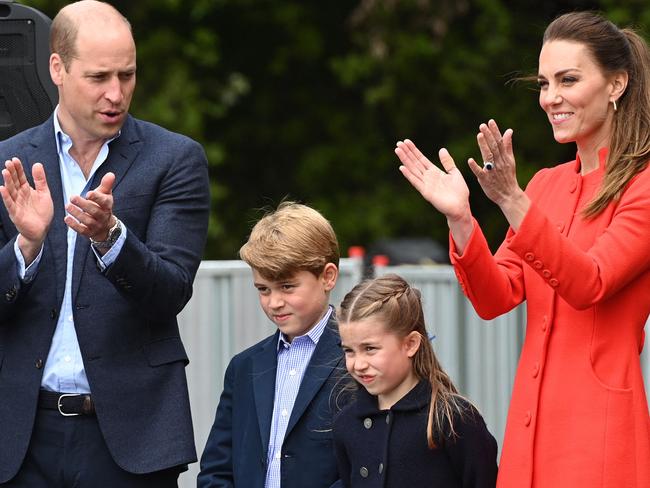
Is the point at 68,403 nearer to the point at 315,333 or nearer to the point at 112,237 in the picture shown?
the point at 112,237

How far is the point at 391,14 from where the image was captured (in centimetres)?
1272

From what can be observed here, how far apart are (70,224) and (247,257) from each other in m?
0.62

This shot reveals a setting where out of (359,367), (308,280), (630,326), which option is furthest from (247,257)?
(630,326)

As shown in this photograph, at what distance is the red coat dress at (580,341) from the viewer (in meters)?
3.14

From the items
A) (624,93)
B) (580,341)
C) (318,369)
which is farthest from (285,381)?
(624,93)

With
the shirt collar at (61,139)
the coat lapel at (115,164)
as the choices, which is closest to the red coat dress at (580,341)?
the coat lapel at (115,164)

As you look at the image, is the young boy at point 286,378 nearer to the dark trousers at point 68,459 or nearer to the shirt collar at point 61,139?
the dark trousers at point 68,459

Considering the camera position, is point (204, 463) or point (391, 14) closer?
point (204, 463)

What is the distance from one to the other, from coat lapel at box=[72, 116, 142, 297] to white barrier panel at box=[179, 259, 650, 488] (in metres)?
1.87

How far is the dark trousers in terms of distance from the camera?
12.0ft

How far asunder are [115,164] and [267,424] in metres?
0.83

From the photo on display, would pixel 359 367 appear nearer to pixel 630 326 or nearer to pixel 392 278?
pixel 392 278

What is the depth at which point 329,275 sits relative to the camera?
391 cm

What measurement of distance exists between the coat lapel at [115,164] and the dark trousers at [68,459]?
1.15 ft
